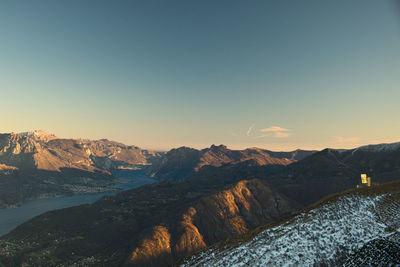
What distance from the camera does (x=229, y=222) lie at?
197875 mm

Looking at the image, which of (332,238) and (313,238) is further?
(313,238)

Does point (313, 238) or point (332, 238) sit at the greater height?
point (332, 238)

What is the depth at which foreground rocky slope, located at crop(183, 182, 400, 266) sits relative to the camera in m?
20.8

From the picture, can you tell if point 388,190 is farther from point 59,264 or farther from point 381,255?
point 59,264

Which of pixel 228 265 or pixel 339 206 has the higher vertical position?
pixel 339 206

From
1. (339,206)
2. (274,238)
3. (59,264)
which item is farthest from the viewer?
(59,264)

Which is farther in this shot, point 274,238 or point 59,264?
point 59,264

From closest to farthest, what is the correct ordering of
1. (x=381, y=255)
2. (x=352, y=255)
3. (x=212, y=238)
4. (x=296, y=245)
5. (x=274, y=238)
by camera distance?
(x=381, y=255)
(x=352, y=255)
(x=296, y=245)
(x=274, y=238)
(x=212, y=238)

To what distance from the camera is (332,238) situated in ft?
76.7

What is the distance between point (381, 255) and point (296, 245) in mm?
8056

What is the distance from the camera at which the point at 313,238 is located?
24188mm

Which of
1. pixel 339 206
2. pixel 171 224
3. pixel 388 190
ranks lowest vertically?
pixel 171 224

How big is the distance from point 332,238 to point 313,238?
2.11 meters

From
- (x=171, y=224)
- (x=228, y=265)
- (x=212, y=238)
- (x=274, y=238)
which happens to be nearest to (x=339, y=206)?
(x=274, y=238)
